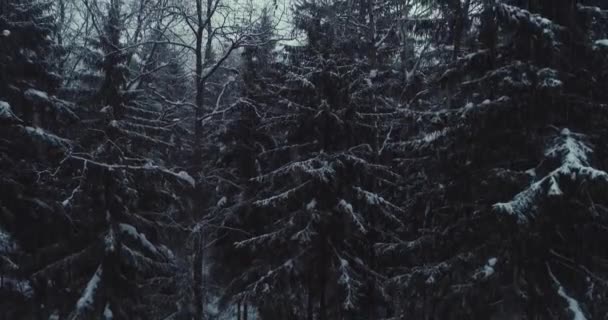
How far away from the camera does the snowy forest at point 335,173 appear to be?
32.2 feet

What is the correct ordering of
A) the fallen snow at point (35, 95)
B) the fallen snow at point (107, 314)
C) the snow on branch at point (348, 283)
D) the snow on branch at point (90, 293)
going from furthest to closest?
1. the fallen snow at point (35, 95)
2. the fallen snow at point (107, 314)
3. the snow on branch at point (348, 283)
4. the snow on branch at point (90, 293)

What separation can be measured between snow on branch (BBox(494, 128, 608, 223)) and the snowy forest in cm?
4

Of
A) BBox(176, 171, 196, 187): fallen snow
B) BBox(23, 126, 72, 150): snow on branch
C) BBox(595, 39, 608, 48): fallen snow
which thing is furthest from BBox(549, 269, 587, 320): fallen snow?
BBox(23, 126, 72, 150): snow on branch

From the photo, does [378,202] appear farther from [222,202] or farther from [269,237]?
[222,202]

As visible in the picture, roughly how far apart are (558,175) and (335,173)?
6617 mm

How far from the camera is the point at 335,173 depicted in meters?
14.2

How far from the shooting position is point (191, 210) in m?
15.6

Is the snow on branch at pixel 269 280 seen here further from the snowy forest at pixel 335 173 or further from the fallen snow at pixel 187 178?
the fallen snow at pixel 187 178

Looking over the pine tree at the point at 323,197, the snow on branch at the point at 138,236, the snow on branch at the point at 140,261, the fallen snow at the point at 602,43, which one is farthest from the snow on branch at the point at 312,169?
the fallen snow at the point at 602,43

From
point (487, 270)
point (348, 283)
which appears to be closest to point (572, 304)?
point (487, 270)

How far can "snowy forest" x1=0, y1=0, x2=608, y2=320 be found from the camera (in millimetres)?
9820

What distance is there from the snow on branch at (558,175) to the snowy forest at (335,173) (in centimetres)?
4

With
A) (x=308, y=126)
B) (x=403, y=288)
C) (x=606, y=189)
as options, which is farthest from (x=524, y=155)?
(x=308, y=126)

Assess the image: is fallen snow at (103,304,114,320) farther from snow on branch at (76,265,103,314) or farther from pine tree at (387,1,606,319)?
pine tree at (387,1,606,319)
